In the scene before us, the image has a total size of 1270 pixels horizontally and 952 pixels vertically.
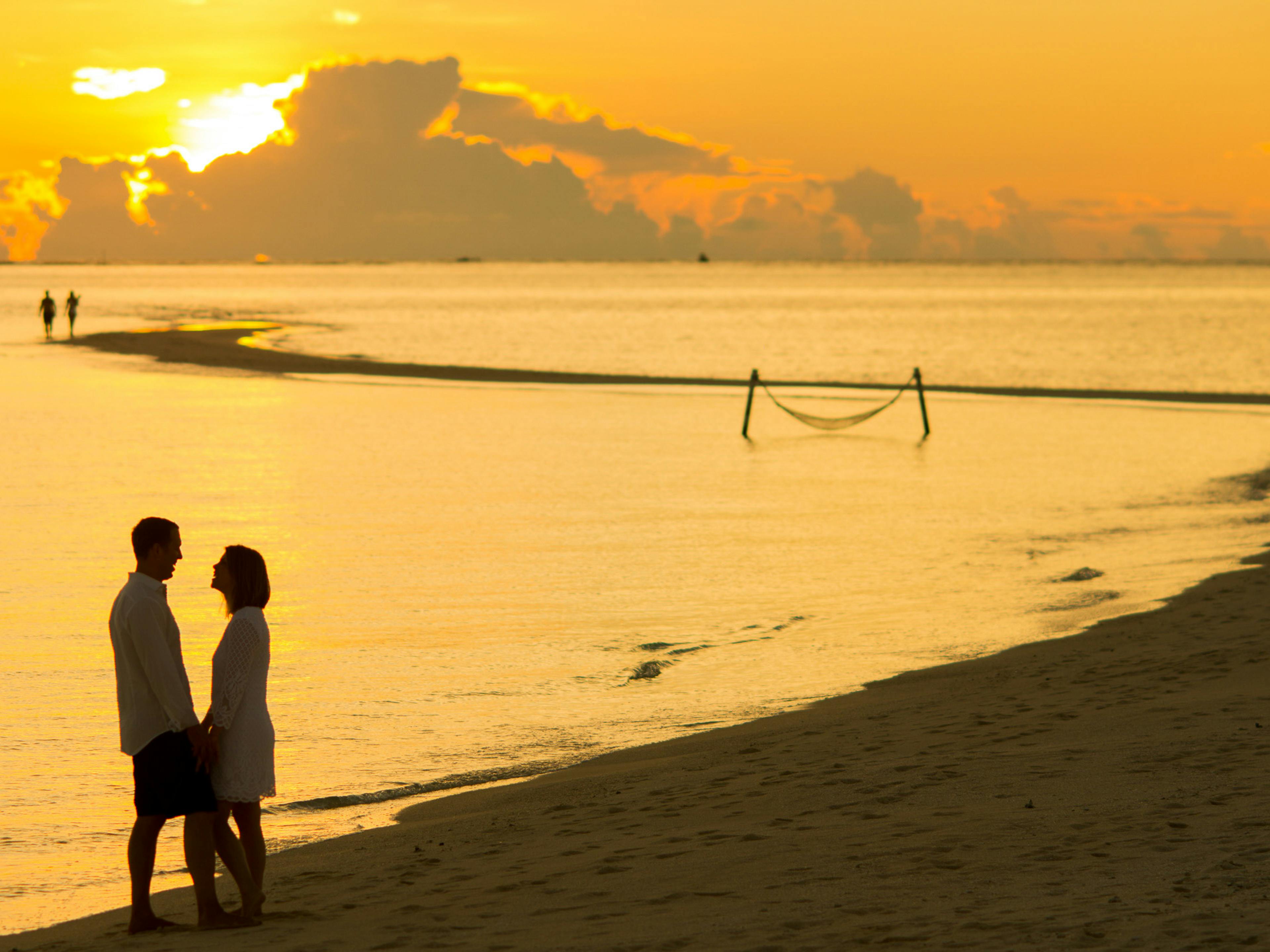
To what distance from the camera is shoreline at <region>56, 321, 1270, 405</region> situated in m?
42.1

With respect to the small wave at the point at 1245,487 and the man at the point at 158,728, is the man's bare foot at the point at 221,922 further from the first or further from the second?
the small wave at the point at 1245,487

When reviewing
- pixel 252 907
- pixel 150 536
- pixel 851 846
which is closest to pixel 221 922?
pixel 252 907

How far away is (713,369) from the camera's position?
176 feet

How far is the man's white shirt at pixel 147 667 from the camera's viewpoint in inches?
195

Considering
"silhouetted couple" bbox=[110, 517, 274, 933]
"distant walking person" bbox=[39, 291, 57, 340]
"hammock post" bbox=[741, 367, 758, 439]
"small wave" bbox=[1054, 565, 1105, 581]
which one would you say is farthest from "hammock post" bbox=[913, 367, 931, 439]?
"distant walking person" bbox=[39, 291, 57, 340]

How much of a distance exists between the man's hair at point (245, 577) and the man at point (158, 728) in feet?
0.69

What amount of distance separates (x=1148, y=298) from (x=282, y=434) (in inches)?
6770

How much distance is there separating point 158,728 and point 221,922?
84 cm

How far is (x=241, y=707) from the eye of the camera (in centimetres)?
510

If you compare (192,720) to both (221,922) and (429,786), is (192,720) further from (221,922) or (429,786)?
(429,786)

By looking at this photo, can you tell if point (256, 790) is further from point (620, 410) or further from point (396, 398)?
point (396, 398)

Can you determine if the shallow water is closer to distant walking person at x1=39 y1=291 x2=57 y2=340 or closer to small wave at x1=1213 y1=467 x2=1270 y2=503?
small wave at x1=1213 y1=467 x2=1270 y2=503

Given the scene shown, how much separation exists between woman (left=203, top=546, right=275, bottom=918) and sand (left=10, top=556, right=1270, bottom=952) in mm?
461


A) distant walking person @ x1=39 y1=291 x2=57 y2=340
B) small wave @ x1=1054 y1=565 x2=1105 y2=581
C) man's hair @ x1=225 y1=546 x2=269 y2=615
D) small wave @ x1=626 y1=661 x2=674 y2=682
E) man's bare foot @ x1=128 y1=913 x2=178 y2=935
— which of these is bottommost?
small wave @ x1=626 y1=661 x2=674 y2=682
